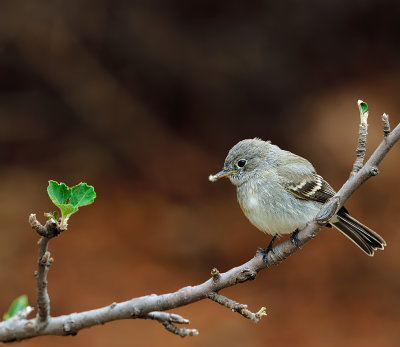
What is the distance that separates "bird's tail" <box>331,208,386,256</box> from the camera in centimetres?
359

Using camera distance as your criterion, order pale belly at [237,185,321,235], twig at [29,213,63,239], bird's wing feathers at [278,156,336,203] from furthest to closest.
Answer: bird's wing feathers at [278,156,336,203] < pale belly at [237,185,321,235] < twig at [29,213,63,239]

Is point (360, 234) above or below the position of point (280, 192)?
below

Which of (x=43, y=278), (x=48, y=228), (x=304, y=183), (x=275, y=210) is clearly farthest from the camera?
(x=304, y=183)

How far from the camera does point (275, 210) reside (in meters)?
3.56

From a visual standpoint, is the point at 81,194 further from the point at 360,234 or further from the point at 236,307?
the point at 360,234

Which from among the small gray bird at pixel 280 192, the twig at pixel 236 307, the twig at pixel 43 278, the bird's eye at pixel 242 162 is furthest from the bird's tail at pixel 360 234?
the twig at pixel 43 278

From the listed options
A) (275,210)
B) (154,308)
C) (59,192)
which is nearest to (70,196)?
(59,192)

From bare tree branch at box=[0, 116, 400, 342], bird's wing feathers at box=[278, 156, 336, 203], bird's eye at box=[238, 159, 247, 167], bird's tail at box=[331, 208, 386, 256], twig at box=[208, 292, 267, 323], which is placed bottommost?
twig at box=[208, 292, 267, 323]

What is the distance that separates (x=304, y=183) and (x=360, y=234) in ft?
Result: 1.62

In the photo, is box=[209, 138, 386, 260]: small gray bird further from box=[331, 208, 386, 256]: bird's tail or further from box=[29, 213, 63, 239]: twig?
box=[29, 213, 63, 239]: twig

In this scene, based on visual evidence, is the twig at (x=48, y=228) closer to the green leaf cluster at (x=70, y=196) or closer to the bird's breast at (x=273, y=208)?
the green leaf cluster at (x=70, y=196)

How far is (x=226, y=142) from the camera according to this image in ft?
28.6

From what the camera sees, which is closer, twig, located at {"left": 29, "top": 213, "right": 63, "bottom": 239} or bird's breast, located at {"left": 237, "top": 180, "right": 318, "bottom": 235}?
twig, located at {"left": 29, "top": 213, "right": 63, "bottom": 239}

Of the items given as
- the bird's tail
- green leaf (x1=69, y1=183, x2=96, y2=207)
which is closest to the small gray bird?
the bird's tail
